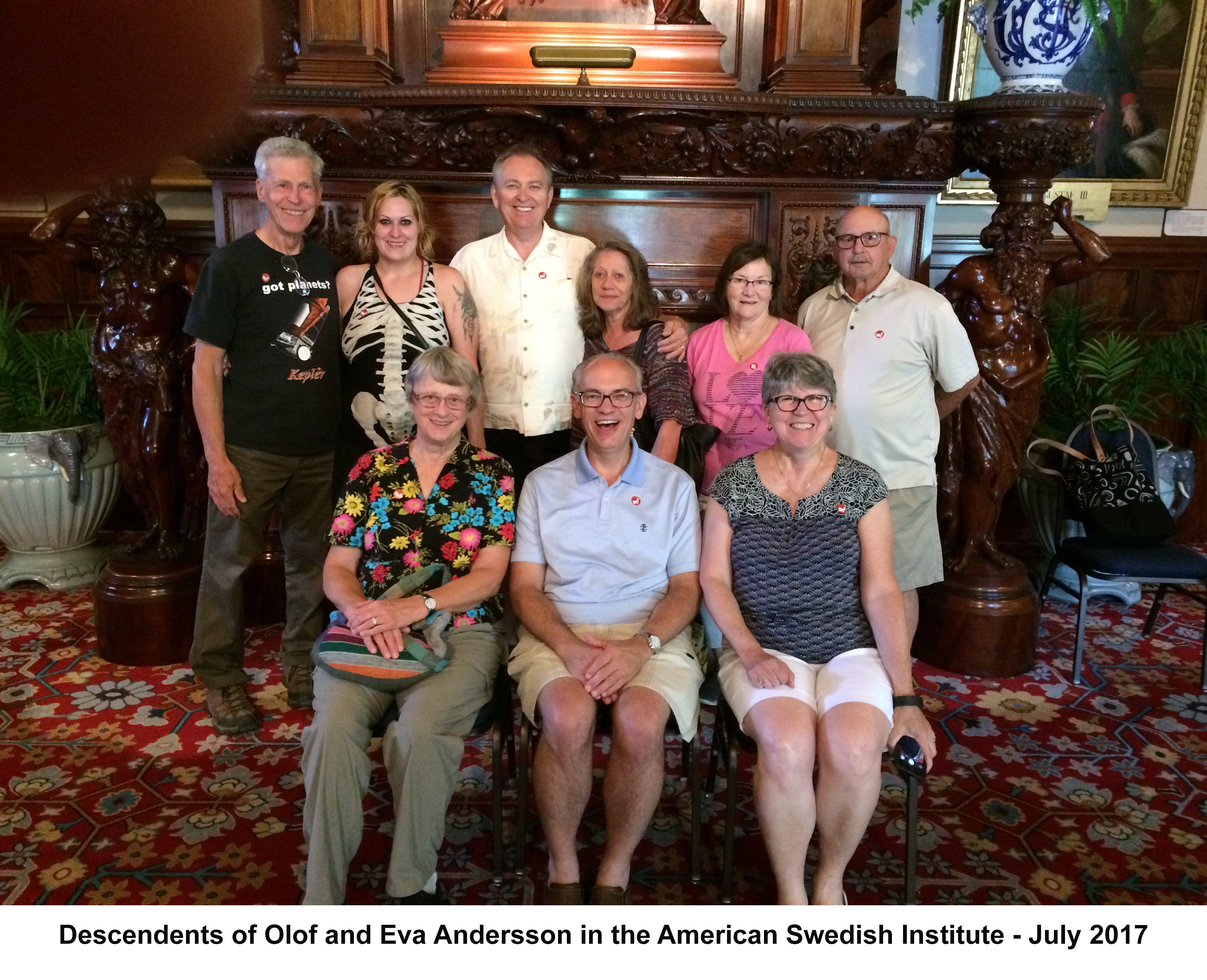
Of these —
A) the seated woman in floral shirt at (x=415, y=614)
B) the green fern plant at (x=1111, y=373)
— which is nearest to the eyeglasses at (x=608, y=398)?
the seated woman in floral shirt at (x=415, y=614)

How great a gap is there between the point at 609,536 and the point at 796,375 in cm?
58

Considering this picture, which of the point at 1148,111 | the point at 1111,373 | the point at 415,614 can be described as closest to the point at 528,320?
the point at 415,614

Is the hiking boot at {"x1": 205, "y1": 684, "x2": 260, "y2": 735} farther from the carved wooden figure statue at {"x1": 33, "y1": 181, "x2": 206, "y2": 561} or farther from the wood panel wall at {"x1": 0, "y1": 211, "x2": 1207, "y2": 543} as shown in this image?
the wood panel wall at {"x1": 0, "y1": 211, "x2": 1207, "y2": 543}

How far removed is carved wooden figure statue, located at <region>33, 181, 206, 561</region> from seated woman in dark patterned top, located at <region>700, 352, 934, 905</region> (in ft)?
6.76

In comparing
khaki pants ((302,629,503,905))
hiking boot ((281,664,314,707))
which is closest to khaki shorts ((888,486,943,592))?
khaki pants ((302,629,503,905))

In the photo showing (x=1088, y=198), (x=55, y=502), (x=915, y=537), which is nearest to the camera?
(x=915, y=537)

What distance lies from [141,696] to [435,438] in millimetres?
1549

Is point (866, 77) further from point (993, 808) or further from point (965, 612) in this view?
point (993, 808)

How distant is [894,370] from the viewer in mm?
2852

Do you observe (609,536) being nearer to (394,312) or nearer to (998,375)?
(394,312)

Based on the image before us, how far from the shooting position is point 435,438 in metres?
2.35

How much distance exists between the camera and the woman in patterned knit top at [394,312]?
269cm

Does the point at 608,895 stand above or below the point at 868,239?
below

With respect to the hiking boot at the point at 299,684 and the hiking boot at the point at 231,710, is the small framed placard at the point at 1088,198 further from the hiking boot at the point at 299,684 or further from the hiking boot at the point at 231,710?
the hiking boot at the point at 231,710
